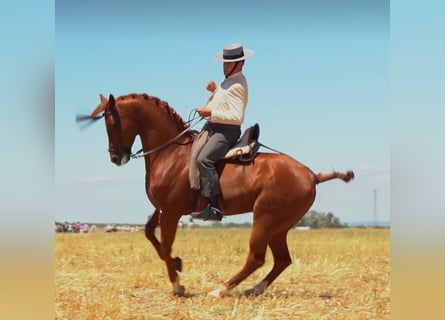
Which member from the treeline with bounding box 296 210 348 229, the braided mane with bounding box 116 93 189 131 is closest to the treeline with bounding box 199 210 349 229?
the treeline with bounding box 296 210 348 229

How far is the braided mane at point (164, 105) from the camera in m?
5.92

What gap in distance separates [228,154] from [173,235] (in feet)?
2.79

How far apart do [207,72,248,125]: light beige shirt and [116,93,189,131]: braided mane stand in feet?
1.48

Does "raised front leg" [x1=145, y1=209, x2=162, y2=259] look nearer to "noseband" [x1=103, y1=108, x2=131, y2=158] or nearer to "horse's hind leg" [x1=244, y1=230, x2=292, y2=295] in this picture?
"noseband" [x1=103, y1=108, x2=131, y2=158]

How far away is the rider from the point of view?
5621 mm

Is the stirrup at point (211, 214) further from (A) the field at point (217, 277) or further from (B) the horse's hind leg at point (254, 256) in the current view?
(A) the field at point (217, 277)

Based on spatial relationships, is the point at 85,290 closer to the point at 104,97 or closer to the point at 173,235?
the point at 173,235

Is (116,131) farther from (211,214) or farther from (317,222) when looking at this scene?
(317,222)

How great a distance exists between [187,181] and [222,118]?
0.63m

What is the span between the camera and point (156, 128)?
593 cm

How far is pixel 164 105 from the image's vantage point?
5949mm

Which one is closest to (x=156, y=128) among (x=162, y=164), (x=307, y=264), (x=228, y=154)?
(x=162, y=164)

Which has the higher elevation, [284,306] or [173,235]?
[173,235]

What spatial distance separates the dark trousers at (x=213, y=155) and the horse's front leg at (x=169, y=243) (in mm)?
379
